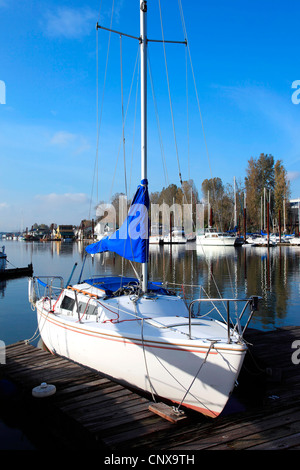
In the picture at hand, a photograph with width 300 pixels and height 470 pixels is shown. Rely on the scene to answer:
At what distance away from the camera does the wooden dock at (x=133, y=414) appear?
214 inches

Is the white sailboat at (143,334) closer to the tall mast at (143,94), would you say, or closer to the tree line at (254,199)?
the tall mast at (143,94)

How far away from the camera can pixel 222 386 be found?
610cm

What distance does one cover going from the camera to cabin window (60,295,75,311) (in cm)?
1000

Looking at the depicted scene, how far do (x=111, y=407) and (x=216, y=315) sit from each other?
438 inches

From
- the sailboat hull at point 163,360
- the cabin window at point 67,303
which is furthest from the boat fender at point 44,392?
the cabin window at point 67,303

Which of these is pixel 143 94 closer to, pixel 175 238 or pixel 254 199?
pixel 175 238

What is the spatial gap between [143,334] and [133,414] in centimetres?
151

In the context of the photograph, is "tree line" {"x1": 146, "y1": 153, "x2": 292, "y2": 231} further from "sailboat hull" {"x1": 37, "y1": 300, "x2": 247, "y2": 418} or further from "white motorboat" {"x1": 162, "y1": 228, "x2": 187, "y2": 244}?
"sailboat hull" {"x1": 37, "y1": 300, "x2": 247, "y2": 418}

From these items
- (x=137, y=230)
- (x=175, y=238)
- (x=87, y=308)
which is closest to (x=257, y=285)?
(x=137, y=230)

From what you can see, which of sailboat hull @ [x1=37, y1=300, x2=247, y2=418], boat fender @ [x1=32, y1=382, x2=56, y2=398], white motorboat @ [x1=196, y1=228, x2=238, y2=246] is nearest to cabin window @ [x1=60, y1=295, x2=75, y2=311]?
sailboat hull @ [x1=37, y1=300, x2=247, y2=418]

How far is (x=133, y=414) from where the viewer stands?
6.12m

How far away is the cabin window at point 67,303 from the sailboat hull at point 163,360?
1.27m

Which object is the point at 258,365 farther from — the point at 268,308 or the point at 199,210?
the point at 199,210
